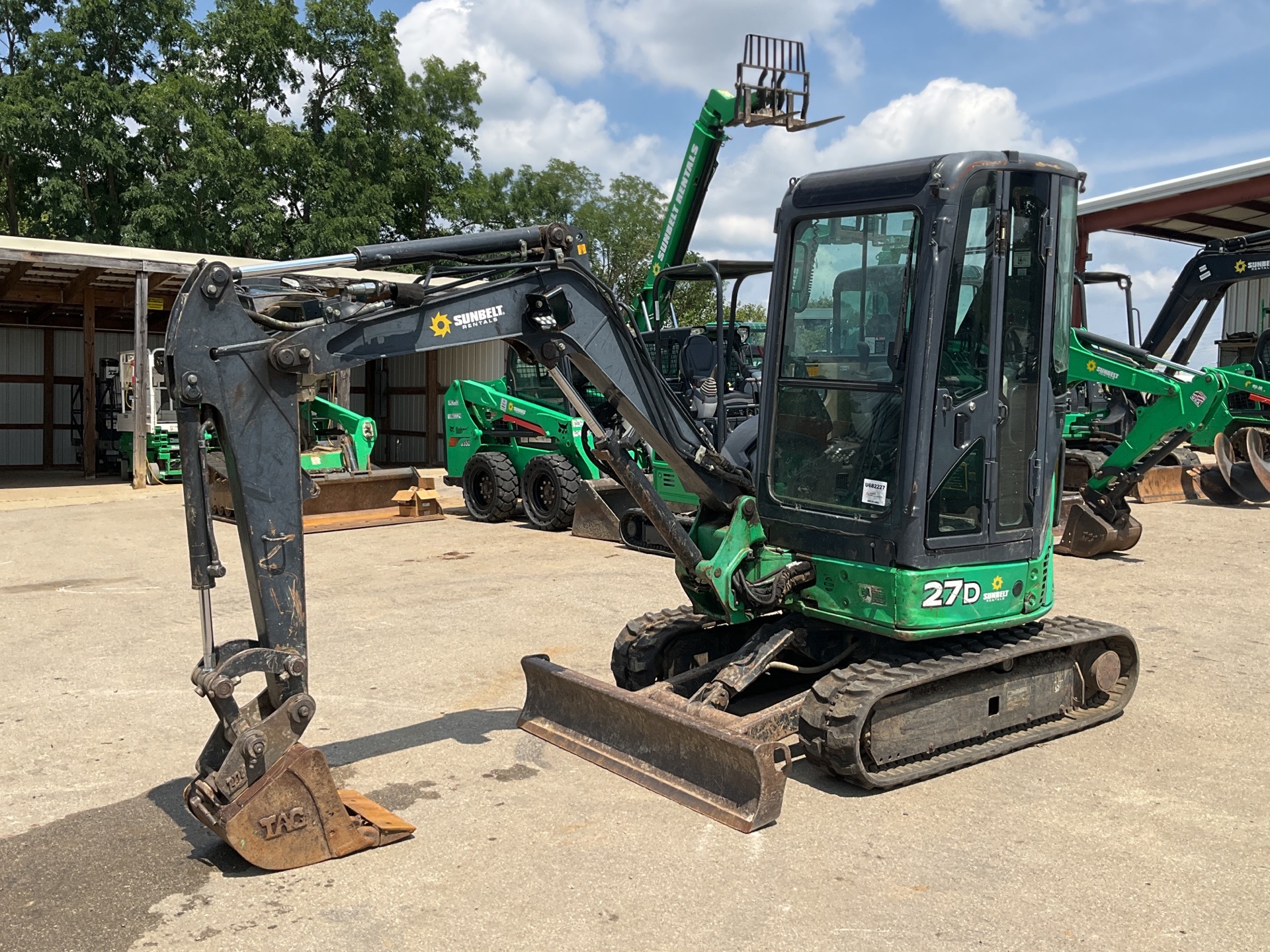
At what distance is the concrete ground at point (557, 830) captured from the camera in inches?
155

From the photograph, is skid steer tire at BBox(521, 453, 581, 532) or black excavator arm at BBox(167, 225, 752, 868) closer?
black excavator arm at BBox(167, 225, 752, 868)

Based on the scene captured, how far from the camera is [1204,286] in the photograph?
48.2 ft

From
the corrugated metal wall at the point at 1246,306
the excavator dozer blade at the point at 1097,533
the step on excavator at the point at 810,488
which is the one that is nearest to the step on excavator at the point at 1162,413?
the excavator dozer blade at the point at 1097,533

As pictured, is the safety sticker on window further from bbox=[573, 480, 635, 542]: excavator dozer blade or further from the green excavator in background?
bbox=[573, 480, 635, 542]: excavator dozer blade

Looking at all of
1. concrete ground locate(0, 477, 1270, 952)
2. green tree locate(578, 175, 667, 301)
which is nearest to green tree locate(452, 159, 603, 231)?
green tree locate(578, 175, 667, 301)

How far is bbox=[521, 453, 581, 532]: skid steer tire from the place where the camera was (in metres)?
13.7

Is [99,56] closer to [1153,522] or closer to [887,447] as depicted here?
[1153,522]

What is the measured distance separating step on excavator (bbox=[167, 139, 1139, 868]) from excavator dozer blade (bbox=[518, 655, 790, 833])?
0.05 ft

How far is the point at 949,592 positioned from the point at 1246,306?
79.9 ft

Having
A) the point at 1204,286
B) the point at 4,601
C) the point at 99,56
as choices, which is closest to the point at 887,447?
the point at 4,601

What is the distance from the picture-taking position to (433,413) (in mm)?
25734

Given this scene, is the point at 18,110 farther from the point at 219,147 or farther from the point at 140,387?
the point at 140,387

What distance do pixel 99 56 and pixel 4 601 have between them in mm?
23744

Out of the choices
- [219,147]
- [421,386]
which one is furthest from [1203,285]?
[219,147]
